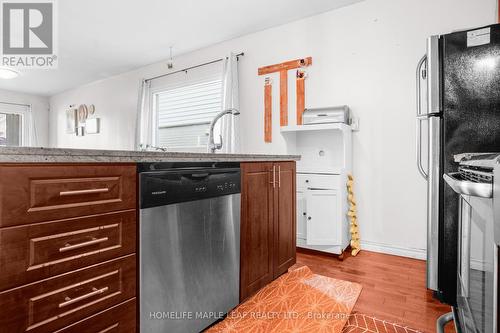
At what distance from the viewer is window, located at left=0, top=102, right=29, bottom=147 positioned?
613cm

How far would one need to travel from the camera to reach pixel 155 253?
1.11 m

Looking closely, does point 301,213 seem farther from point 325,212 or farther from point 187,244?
point 187,244

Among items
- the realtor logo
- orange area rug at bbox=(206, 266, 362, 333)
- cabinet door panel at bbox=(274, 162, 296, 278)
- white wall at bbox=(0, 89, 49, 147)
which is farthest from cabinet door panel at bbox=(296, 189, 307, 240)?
white wall at bbox=(0, 89, 49, 147)

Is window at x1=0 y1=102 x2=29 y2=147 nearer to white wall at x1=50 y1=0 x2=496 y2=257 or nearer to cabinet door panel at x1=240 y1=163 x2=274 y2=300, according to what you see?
white wall at x1=50 y1=0 x2=496 y2=257

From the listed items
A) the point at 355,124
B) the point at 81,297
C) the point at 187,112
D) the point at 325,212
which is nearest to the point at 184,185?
the point at 81,297

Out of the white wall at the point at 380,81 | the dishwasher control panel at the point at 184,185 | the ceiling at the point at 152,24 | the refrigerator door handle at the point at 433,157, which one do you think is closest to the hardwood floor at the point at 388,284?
the refrigerator door handle at the point at 433,157

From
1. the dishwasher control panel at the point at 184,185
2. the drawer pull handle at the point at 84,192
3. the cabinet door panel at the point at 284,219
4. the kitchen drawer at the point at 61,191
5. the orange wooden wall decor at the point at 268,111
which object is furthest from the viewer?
the orange wooden wall decor at the point at 268,111

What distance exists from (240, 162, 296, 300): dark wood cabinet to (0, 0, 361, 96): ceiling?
76.5 inches

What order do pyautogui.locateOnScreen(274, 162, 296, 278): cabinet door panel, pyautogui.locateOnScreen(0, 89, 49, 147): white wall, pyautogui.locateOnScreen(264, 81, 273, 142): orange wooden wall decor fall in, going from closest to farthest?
pyautogui.locateOnScreen(274, 162, 296, 278): cabinet door panel, pyautogui.locateOnScreen(264, 81, 273, 142): orange wooden wall decor, pyautogui.locateOnScreen(0, 89, 49, 147): white wall

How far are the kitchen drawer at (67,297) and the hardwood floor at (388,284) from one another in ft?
4.54

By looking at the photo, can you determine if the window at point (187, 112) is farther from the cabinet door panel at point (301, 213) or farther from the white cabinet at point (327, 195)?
the cabinet door panel at point (301, 213)

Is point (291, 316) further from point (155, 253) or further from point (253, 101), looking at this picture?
point (253, 101)

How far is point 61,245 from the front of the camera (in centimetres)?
86

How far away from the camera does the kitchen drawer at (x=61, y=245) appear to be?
2.50ft
